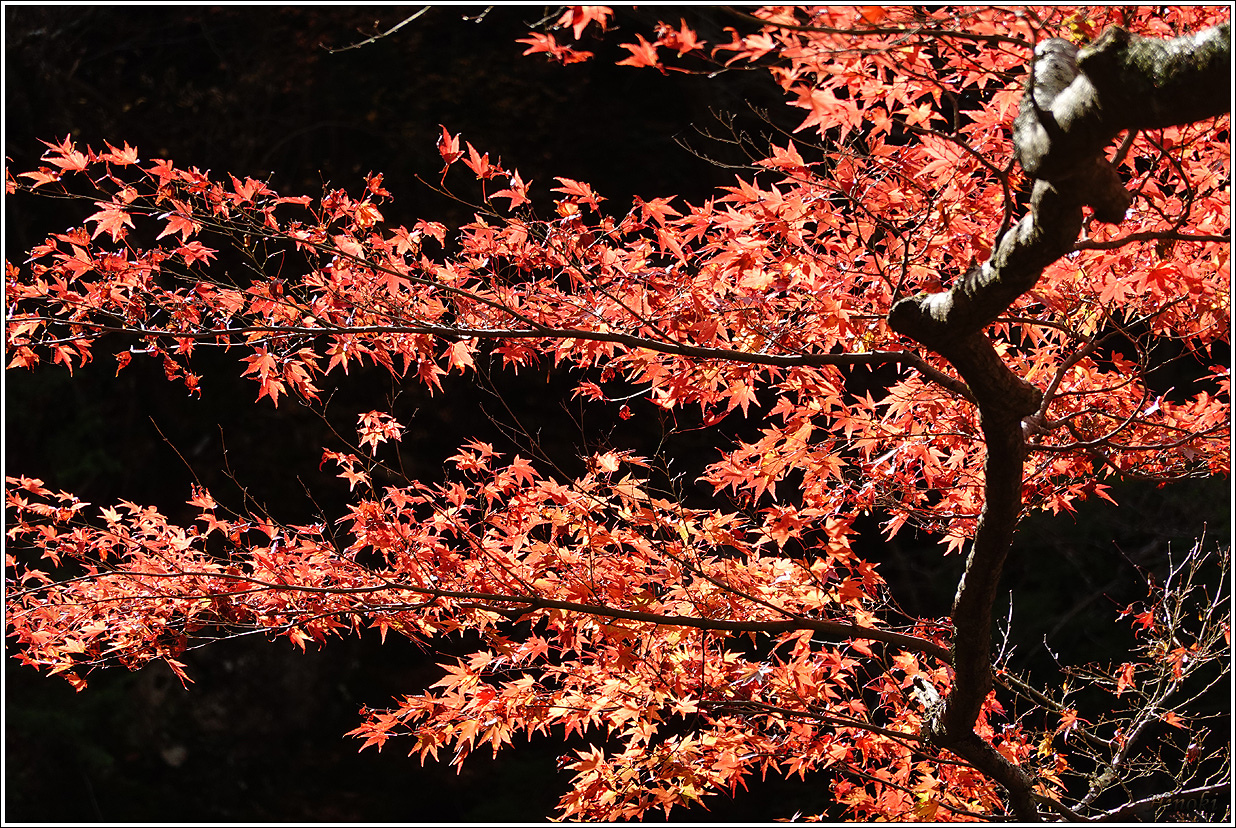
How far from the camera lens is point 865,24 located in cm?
170

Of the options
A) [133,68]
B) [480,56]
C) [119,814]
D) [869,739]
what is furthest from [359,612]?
[133,68]

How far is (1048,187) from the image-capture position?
171 centimetres

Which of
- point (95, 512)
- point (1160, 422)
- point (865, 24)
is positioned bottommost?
point (95, 512)

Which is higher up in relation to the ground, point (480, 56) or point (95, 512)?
point (480, 56)

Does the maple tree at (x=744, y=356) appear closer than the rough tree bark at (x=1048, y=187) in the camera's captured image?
No

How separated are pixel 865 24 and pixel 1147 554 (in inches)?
251

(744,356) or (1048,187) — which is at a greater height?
(1048,187)

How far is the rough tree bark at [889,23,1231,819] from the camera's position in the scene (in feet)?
4.84

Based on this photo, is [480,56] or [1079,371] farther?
[480,56]

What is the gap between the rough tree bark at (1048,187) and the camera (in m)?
1.48

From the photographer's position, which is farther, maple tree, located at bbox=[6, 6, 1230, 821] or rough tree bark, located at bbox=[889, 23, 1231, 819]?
maple tree, located at bbox=[6, 6, 1230, 821]

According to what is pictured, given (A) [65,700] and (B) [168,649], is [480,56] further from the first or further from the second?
(B) [168,649]

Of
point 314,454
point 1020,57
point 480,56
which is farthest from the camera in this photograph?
point 480,56

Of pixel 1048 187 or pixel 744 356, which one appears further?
pixel 744 356
